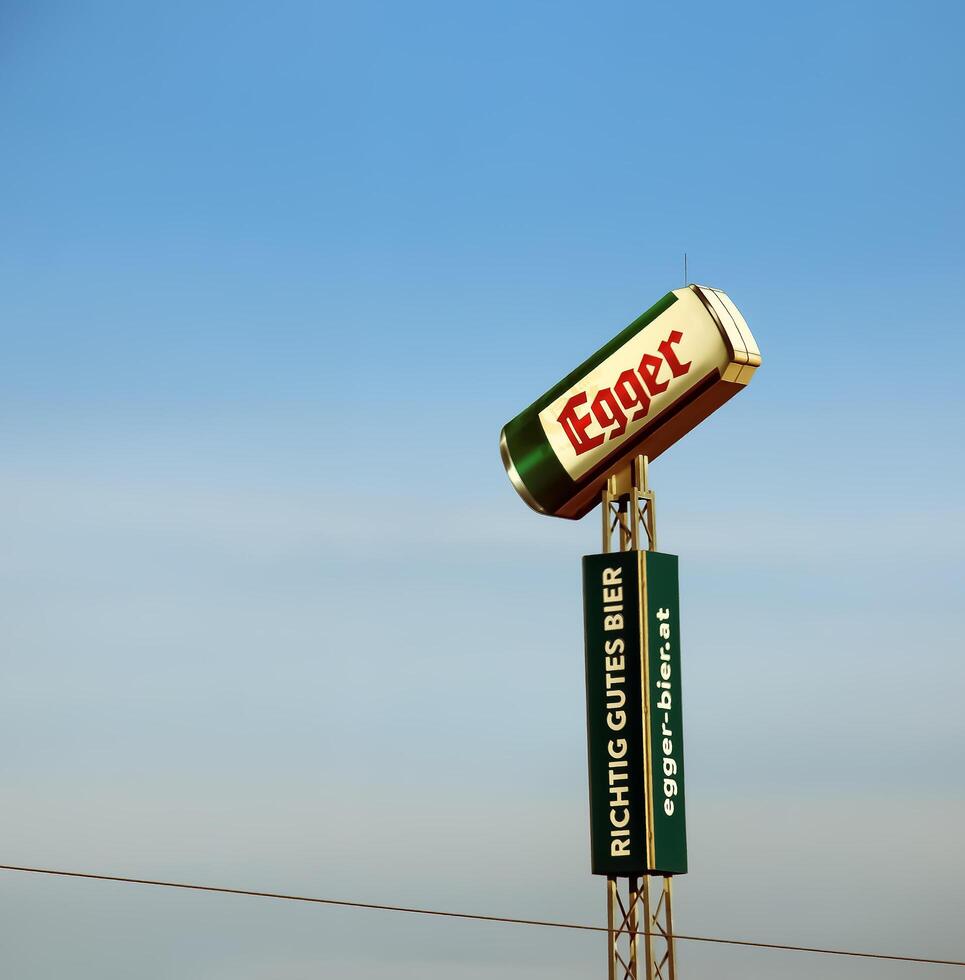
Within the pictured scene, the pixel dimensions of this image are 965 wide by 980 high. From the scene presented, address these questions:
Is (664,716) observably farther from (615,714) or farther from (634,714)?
(615,714)

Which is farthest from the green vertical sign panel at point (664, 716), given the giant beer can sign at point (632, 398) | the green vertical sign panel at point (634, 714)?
the giant beer can sign at point (632, 398)

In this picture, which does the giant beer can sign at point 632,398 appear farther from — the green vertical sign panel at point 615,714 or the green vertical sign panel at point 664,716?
the green vertical sign panel at point 664,716

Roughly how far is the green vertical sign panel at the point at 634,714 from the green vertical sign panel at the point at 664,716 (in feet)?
0.05

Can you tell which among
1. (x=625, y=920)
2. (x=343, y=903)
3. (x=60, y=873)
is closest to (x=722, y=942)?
(x=625, y=920)

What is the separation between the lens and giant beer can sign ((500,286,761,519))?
24547 mm

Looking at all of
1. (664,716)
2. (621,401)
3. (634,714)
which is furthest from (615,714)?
(621,401)

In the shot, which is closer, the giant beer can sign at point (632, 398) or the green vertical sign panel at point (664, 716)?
the green vertical sign panel at point (664, 716)

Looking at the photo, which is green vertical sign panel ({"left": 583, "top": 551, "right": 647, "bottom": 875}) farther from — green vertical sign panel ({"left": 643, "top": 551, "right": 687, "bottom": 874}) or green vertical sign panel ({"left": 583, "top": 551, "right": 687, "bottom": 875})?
green vertical sign panel ({"left": 643, "top": 551, "right": 687, "bottom": 874})

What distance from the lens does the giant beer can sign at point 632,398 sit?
24.5m

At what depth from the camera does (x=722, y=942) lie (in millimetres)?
23547

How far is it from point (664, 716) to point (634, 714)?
1.55ft

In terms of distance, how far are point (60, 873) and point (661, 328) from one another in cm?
1166

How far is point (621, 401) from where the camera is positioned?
82.1ft

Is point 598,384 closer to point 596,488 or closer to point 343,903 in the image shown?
point 596,488
